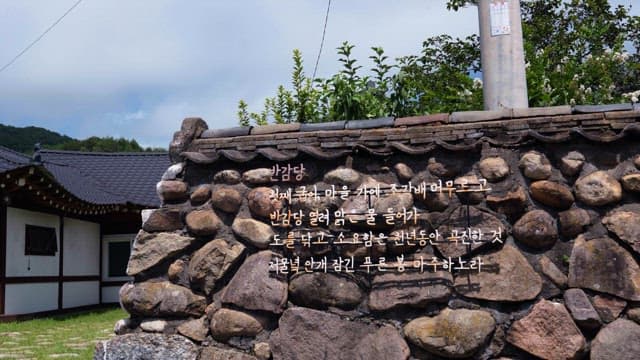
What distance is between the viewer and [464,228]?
11.7ft

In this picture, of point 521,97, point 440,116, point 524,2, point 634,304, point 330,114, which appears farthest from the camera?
point 524,2

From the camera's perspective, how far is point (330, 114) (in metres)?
5.16

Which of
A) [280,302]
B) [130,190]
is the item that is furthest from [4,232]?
[280,302]

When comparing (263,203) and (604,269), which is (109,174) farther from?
(604,269)

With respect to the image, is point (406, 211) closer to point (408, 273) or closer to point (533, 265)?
point (408, 273)

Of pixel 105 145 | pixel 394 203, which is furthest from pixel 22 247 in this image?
pixel 105 145

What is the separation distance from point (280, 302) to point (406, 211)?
841 mm

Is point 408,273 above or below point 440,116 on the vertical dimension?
below

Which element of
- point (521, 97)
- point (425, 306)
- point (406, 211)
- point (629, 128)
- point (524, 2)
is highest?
point (524, 2)

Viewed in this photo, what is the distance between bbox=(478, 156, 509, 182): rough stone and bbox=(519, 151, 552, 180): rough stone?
97 mm

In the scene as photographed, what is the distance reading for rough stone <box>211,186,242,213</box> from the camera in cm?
396

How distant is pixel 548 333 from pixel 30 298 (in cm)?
1023

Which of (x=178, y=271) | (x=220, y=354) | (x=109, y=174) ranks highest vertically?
(x=109, y=174)

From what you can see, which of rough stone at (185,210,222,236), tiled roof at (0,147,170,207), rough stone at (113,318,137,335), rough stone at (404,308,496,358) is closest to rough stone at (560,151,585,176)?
rough stone at (404,308,496,358)
